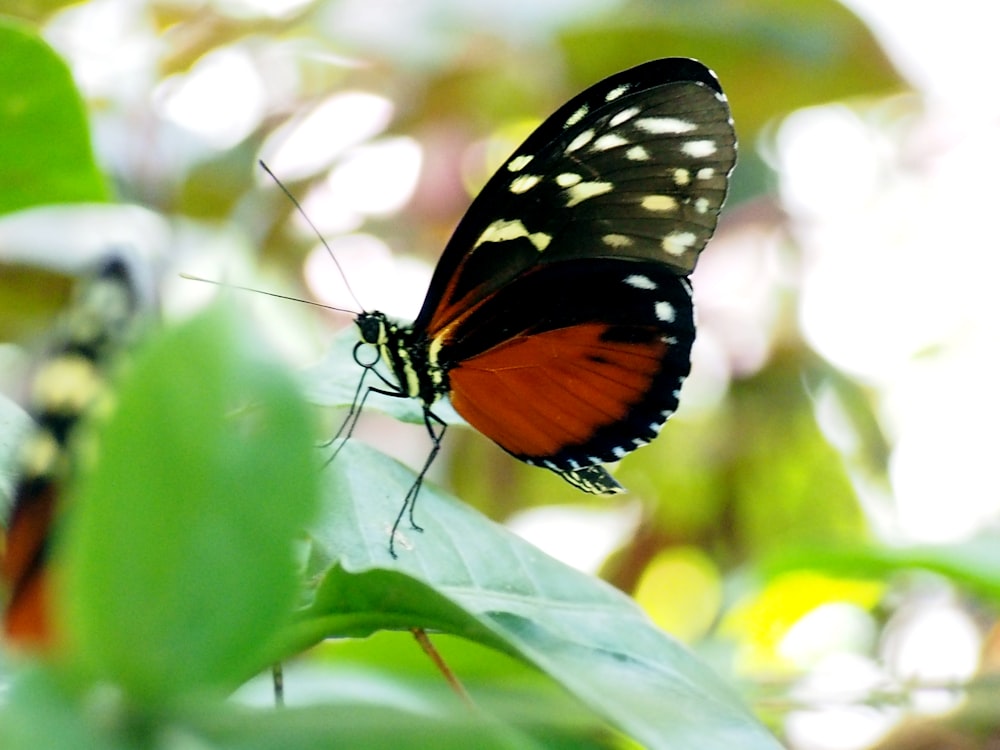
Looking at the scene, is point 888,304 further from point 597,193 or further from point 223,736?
point 223,736

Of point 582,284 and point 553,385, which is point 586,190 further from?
point 553,385

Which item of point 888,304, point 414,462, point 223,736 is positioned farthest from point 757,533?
point 223,736

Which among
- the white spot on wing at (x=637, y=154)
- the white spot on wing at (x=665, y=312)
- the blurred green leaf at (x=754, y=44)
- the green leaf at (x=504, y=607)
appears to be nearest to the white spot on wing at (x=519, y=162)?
the white spot on wing at (x=637, y=154)

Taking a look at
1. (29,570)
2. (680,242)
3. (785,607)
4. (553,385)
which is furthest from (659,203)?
(785,607)

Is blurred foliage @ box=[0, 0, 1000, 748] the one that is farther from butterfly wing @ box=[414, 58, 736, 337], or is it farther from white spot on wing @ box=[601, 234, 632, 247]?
white spot on wing @ box=[601, 234, 632, 247]

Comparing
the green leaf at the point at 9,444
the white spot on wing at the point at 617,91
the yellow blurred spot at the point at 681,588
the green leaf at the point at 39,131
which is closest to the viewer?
the green leaf at the point at 9,444

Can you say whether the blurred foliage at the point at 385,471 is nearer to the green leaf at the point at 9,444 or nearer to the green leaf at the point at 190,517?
the green leaf at the point at 190,517
